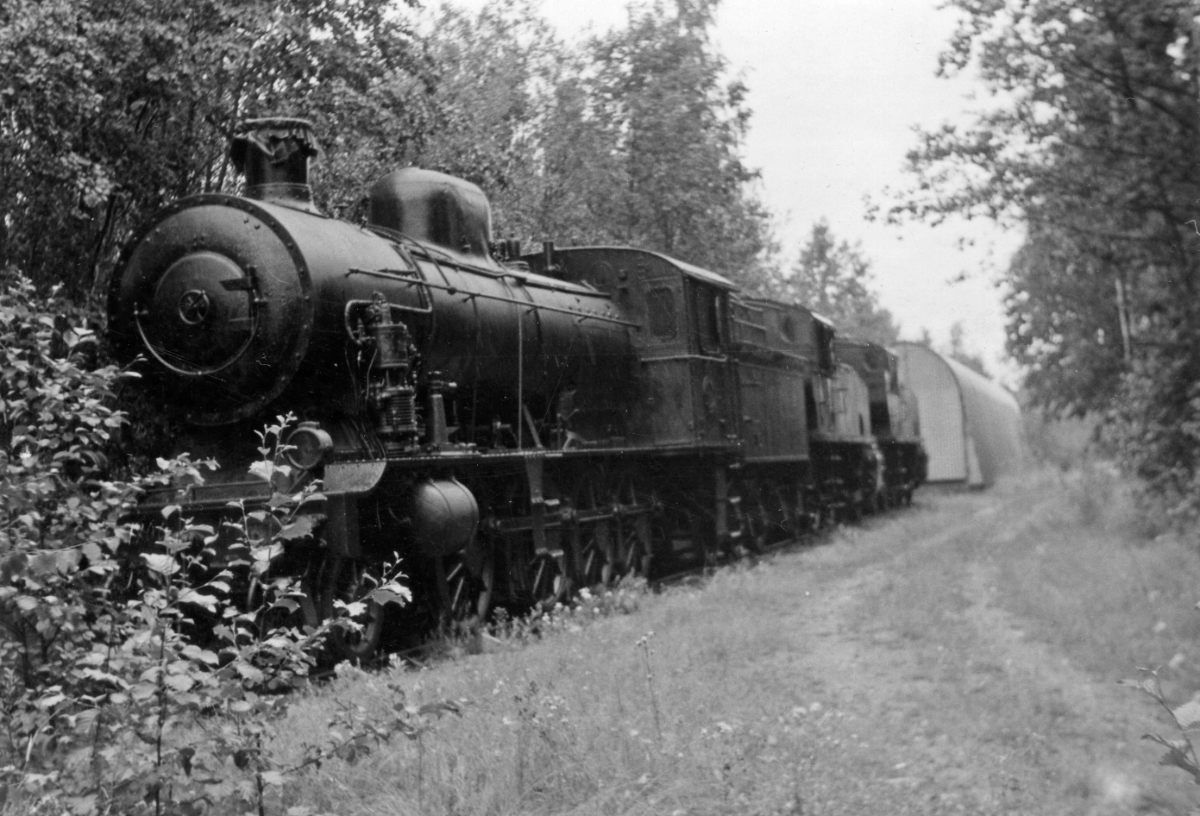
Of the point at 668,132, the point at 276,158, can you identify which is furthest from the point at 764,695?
the point at 668,132

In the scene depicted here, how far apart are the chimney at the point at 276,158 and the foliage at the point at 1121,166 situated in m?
7.67

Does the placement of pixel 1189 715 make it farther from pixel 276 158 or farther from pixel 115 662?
pixel 276 158

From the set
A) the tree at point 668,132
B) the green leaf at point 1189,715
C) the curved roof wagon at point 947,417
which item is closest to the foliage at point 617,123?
the tree at point 668,132

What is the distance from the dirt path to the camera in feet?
16.7

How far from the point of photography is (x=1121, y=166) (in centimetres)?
1380

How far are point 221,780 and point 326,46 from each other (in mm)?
9643

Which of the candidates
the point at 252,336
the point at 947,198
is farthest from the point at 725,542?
the point at 252,336

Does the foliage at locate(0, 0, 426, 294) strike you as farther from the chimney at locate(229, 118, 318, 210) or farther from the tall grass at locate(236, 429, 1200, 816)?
the tall grass at locate(236, 429, 1200, 816)

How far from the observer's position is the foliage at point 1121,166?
1281 centimetres

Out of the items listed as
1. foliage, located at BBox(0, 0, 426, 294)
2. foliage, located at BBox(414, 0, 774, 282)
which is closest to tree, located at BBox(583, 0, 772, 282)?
foliage, located at BBox(414, 0, 774, 282)

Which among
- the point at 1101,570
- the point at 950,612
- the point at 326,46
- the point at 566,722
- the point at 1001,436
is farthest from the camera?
the point at 1001,436

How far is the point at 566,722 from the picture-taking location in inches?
218

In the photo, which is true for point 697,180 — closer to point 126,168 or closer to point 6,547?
point 126,168

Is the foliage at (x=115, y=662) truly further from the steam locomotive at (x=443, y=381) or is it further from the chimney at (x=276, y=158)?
the chimney at (x=276, y=158)
